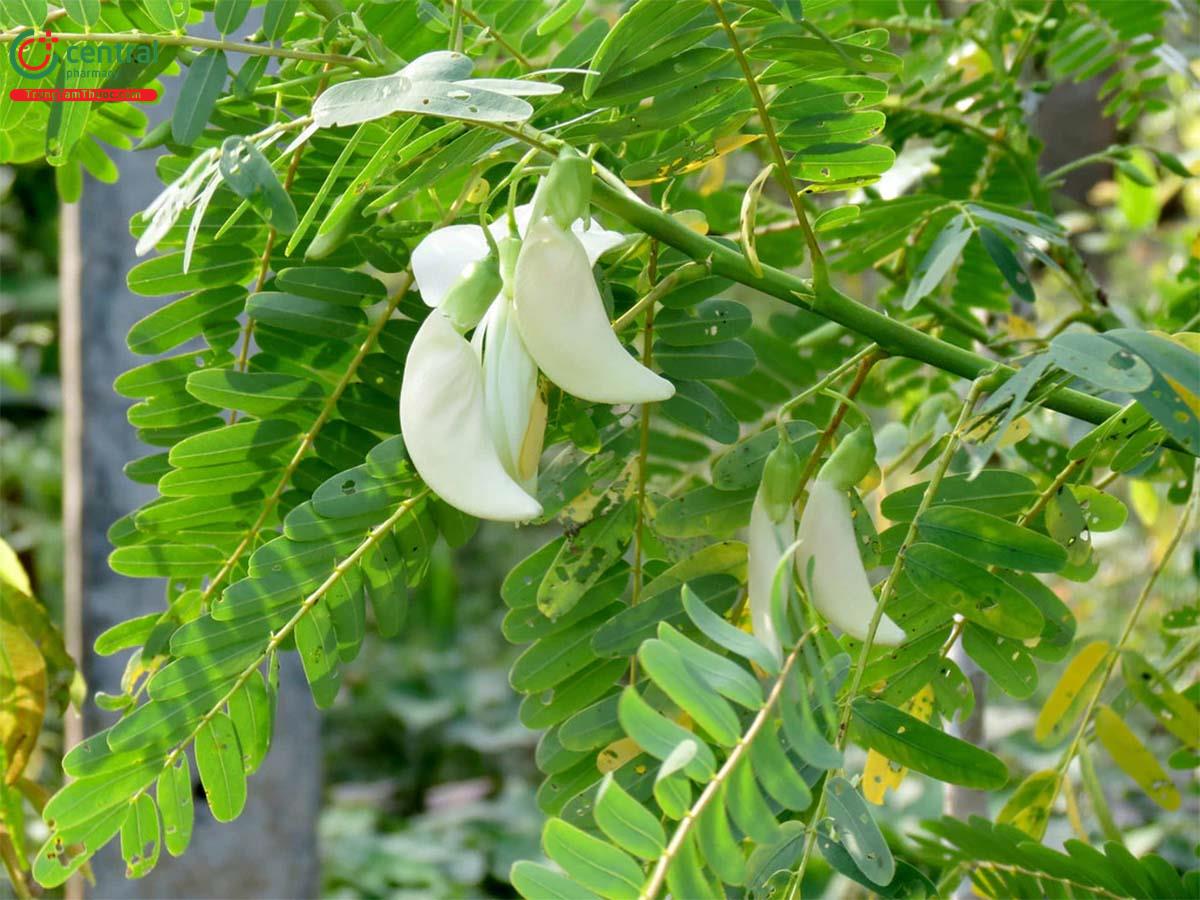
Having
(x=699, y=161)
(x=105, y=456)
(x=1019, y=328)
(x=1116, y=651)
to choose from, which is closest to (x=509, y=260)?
(x=699, y=161)

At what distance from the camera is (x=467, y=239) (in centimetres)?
43

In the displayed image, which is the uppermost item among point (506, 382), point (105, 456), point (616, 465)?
point (506, 382)

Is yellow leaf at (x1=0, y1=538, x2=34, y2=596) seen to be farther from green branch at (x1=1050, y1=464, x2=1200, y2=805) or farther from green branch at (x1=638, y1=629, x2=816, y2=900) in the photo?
green branch at (x1=1050, y1=464, x2=1200, y2=805)

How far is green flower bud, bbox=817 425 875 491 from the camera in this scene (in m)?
0.42

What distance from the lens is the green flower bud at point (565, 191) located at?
0.37 metres

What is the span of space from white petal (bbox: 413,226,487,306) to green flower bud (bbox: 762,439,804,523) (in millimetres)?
119

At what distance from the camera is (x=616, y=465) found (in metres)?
0.52

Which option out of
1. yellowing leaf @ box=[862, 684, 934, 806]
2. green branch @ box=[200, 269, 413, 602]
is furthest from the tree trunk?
yellowing leaf @ box=[862, 684, 934, 806]

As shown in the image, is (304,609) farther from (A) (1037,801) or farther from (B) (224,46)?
(A) (1037,801)

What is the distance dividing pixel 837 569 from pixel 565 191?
15 centimetres

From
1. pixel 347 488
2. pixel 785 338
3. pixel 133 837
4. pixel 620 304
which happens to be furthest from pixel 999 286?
pixel 133 837

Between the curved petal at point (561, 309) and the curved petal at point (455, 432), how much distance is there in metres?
0.02

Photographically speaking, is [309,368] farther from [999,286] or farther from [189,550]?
[999,286]

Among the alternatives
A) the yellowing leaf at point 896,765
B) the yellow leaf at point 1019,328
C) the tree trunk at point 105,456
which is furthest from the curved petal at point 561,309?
the tree trunk at point 105,456
